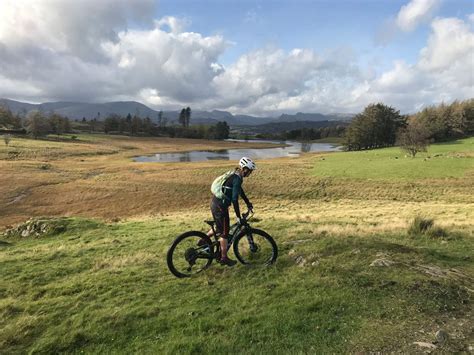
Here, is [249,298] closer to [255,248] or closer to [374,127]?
[255,248]

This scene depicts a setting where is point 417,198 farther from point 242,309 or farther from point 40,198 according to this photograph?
point 40,198

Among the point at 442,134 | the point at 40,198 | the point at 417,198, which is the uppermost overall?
the point at 442,134

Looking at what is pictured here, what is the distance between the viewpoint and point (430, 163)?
158 ft

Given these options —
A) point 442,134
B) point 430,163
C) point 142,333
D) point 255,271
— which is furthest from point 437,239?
point 442,134

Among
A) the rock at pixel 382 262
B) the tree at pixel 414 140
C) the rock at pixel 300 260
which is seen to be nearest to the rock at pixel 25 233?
the rock at pixel 300 260

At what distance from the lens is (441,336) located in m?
5.27

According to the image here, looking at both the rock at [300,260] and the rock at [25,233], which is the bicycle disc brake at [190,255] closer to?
the rock at [300,260]

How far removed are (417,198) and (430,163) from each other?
18463mm

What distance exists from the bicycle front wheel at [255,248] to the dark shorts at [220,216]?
0.45 m

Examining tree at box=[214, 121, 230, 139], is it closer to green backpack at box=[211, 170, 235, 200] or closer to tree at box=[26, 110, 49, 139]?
tree at box=[26, 110, 49, 139]

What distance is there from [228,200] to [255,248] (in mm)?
1760

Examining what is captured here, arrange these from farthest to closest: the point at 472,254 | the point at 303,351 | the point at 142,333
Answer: the point at 472,254
the point at 142,333
the point at 303,351

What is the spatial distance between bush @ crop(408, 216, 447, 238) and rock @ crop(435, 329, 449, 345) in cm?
757

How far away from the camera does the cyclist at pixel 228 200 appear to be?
7996 mm
